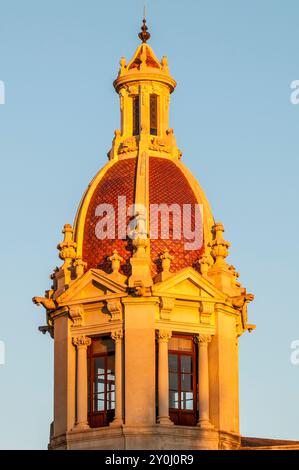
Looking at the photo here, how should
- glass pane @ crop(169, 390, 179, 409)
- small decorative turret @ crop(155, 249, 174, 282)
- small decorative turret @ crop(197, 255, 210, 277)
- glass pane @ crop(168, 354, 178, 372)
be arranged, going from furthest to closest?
1. small decorative turret @ crop(197, 255, 210, 277)
2. glass pane @ crop(168, 354, 178, 372)
3. small decorative turret @ crop(155, 249, 174, 282)
4. glass pane @ crop(169, 390, 179, 409)

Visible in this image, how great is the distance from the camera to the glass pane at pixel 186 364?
9969cm

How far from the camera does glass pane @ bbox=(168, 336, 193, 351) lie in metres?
99.4

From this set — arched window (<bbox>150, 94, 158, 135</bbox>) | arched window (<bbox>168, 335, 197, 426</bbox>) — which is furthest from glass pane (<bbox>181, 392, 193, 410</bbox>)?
arched window (<bbox>150, 94, 158, 135</bbox>)

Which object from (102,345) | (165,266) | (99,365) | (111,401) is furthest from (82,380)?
(165,266)

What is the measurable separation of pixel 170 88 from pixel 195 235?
7.02m

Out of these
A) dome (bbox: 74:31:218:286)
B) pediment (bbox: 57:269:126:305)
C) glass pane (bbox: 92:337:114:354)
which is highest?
dome (bbox: 74:31:218:286)

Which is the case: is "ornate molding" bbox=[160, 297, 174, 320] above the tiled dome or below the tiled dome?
below

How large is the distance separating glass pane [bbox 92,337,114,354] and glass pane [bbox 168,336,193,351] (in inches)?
94.7

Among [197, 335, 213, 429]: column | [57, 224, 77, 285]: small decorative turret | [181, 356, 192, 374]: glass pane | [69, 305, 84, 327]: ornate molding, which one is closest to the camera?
[197, 335, 213, 429]: column

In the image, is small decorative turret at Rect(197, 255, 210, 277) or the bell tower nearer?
the bell tower

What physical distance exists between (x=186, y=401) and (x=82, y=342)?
16.0ft

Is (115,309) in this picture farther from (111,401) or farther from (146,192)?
(146,192)

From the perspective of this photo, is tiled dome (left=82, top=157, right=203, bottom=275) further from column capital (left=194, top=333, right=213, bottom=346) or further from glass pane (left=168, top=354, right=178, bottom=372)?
glass pane (left=168, top=354, right=178, bottom=372)

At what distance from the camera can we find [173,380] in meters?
99.4
